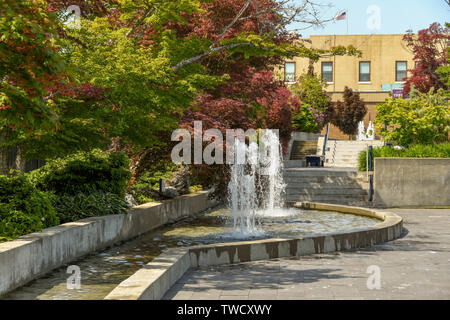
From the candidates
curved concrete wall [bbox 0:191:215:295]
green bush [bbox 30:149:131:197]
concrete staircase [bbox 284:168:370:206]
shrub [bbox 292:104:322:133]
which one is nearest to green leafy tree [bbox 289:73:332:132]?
shrub [bbox 292:104:322:133]

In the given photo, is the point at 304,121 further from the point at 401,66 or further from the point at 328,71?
the point at 401,66

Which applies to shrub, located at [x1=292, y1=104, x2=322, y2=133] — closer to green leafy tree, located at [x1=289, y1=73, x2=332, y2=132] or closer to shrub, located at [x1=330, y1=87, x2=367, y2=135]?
green leafy tree, located at [x1=289, y1=73, x2=332, y2=132]

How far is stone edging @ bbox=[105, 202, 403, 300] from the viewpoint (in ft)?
24.0

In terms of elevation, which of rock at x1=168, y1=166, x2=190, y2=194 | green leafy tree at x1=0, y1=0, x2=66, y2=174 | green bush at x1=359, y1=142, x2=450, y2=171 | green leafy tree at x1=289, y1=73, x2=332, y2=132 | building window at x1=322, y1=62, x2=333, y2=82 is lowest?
rock at x1=168, y1=166, x2=190, y2=194

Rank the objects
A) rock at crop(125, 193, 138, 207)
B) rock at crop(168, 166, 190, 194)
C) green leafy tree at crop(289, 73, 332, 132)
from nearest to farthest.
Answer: rock at crop(125, 193, 138, 207)
rock at crop(168, 166, 190, 194)
green leafy tree at crop(289, 73, 332, 132)

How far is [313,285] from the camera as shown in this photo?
8.52 m

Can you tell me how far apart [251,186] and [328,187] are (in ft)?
19.6

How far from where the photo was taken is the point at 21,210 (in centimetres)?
966

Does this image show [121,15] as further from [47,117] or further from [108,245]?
[47,117]

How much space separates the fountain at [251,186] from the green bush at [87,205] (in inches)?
104

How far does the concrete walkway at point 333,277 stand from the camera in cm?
796

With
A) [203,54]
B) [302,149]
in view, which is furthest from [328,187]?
[302,149]

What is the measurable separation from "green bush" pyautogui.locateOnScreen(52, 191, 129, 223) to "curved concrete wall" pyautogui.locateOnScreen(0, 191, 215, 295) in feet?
0.94
